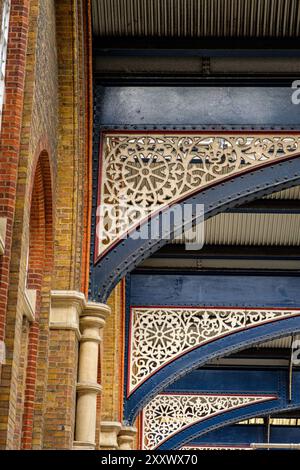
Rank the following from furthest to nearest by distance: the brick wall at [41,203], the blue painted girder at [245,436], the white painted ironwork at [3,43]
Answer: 1. the blue painted girder at [245,436]
2. the white painted ironwork at [3,43]
3. the brick wall at [41,203]

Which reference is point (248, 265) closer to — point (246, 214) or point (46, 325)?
point (246, 214)

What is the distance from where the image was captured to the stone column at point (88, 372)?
13.1 m

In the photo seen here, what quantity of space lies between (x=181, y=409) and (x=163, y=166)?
953cm

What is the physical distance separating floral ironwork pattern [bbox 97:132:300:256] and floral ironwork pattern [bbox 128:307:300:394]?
4.70 metres

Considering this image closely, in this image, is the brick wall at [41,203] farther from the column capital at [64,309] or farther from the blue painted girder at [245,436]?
the blue painted girder at [245,436]

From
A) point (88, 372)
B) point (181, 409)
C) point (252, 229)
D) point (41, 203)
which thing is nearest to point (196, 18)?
point (41, 203)

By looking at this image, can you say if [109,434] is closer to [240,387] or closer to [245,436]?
[240,387]

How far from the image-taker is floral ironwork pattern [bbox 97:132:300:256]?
13.2m

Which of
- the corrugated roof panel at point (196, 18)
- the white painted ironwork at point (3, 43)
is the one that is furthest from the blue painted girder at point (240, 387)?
Answer: the white painted ironwork at point (3, 43)

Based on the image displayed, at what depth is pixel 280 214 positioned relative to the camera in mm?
17234

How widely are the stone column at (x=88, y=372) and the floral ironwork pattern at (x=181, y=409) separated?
8.32m

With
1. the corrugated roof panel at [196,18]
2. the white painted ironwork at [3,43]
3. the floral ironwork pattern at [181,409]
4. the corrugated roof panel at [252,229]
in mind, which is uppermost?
the corrugated roof panel at [196,18]
